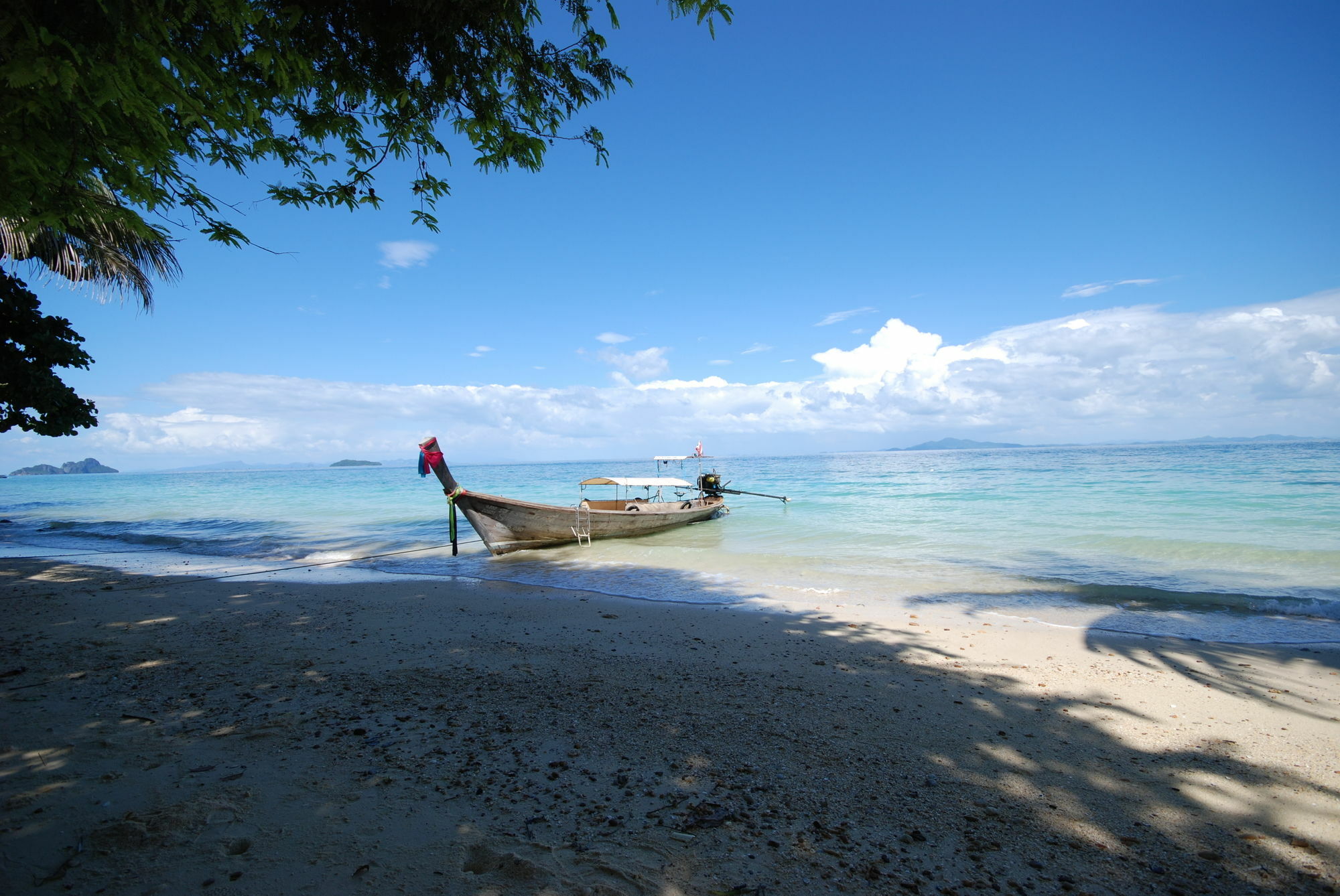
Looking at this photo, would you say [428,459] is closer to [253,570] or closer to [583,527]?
[253,570]

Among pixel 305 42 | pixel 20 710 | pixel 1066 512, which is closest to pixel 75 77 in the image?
pixel 305 42

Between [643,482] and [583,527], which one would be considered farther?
[643,482]

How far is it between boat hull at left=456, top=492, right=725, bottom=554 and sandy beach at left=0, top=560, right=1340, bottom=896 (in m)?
8.18

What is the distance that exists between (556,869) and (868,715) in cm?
275

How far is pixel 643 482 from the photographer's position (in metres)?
20.6

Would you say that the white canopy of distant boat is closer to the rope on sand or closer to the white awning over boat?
the white awning over boat

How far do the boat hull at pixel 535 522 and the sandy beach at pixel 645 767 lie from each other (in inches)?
322

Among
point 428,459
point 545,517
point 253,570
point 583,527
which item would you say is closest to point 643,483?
point 583,527

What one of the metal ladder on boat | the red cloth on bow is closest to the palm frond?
the red cloth on bow

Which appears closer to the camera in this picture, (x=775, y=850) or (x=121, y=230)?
(x=775, y=850)

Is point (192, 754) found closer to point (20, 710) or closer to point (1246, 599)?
point (20, 710)

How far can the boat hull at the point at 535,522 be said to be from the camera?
1460cm

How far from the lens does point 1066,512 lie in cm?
2092

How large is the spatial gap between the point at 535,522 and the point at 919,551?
9.95m
